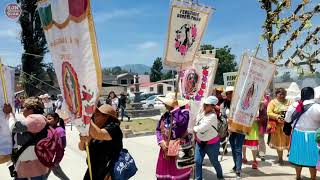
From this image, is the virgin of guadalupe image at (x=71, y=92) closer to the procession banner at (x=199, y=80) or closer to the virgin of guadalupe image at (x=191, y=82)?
the procession banner at (x=199, y=80)

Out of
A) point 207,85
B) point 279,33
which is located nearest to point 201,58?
Answer: point 207,85

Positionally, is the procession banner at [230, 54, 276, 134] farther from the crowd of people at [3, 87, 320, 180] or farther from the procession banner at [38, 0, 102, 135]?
the procession banner at [38, 0, 102, 135]

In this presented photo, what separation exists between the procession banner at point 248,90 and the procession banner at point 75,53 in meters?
3.86

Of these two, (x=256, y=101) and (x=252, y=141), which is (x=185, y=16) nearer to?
(x=256, y=101)

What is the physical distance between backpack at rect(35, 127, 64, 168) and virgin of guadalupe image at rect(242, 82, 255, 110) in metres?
3.45

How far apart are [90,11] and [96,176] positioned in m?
1.95

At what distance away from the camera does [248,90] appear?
7.14m

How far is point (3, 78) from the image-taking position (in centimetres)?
454

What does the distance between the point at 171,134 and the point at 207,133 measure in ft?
4.03

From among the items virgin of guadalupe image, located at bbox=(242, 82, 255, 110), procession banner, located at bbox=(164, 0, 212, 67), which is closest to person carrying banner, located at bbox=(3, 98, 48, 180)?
procession banner, located at bbox=(164, 0, 212, 67)

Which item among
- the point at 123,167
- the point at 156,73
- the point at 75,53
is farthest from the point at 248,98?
the point at 156,73

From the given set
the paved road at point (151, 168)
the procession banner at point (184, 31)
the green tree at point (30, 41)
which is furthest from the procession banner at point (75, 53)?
the green tree at point (30, 41)

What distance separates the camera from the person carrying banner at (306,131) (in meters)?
6.59

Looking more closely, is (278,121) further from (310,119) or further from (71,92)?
(71,92)
